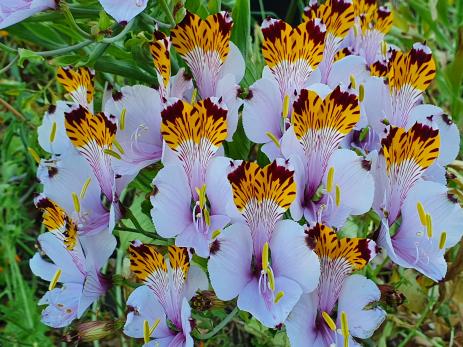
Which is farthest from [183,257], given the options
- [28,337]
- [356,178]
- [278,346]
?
→ [28,337]

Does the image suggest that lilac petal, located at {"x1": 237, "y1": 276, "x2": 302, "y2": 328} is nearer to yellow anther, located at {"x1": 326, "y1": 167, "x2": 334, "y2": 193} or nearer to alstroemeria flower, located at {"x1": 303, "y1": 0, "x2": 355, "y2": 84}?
yellow anther, located at {"x1": 326, "y1": 167, "x2": 334, "y2": 193}

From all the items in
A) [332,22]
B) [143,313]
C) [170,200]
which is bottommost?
Result: [143,313]

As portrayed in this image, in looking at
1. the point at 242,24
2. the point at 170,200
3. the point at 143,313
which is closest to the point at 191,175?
the point at 170,200

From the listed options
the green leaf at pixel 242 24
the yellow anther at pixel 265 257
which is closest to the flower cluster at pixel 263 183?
the yellow anther at pixel 265 257

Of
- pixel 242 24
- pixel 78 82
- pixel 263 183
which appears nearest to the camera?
pixel 263 183

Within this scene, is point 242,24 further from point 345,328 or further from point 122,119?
point 345,328

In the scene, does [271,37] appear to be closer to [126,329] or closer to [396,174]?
[396,174]

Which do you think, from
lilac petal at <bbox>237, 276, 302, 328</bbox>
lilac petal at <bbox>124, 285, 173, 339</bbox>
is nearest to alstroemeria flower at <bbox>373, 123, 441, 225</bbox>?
lilac petal at <bbox>237, 276, 302, 328</bbox>
